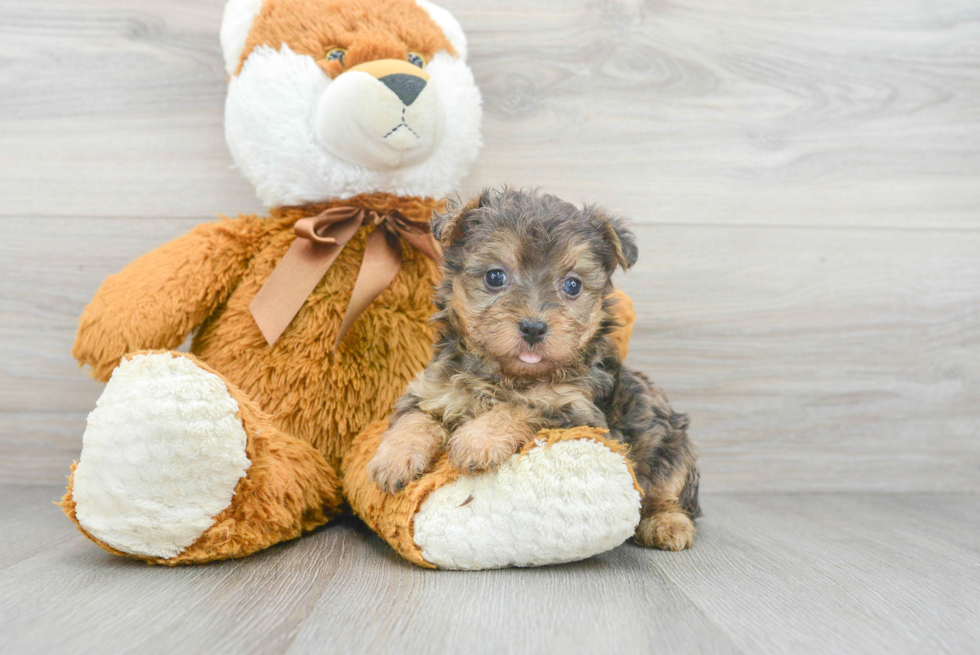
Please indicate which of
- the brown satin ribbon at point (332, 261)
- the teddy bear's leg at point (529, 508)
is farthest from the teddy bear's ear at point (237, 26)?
the teddy bear's leg at point (529, 508)

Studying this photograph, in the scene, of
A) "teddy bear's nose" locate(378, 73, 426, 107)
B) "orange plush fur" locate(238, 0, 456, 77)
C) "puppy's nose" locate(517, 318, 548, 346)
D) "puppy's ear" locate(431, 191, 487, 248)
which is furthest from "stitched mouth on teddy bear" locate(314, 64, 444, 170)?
"puppy's nose" locate(517, 318, 548, 346)

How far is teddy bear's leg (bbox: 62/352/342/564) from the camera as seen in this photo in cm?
142

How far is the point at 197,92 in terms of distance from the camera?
2262 millimetres

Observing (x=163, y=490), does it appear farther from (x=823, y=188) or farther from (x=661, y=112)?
(x=823, y=188)

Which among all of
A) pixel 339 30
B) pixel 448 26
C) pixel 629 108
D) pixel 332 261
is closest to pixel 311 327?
pixel 332 261

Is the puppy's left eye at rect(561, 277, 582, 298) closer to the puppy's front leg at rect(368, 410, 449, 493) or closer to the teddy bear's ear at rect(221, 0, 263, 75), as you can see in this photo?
the puppy's front leg at rect(368, 410, 449, 493)

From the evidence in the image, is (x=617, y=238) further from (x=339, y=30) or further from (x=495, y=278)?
(x=339, y=30)

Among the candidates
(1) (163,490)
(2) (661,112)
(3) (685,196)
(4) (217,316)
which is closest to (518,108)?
(2) (661,112)

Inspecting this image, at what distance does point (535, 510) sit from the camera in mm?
1414

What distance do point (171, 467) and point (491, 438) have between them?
648mm

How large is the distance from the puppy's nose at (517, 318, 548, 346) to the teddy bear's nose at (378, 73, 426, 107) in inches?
26.3

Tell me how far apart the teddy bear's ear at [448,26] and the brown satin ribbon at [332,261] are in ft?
1.76

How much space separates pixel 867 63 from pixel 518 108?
120cm

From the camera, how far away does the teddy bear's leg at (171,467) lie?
4.64 feet
